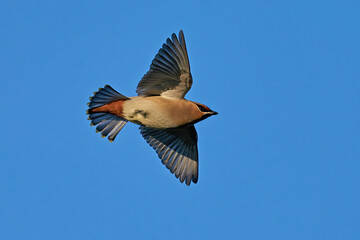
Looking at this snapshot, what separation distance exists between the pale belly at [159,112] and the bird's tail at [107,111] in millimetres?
190

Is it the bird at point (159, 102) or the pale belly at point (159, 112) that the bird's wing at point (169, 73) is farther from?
the pale belly at point (159, 112)

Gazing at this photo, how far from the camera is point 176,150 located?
12891 mm

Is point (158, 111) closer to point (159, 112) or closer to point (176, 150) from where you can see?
point (159, 112)

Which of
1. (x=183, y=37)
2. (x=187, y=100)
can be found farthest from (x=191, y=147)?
(x=183, y=37)

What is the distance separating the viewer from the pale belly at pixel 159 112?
36.9 ft

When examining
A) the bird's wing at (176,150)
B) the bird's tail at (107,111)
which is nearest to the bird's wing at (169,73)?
the bird's tail at (107,111)

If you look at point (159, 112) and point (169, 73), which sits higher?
point (169, 73)

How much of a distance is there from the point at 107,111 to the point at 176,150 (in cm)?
180

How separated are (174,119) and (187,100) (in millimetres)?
423

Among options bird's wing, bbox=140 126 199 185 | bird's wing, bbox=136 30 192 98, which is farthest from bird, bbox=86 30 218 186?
bird's wing, bbox=140 126 199 185

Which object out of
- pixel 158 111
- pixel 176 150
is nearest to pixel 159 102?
pixel 158 111

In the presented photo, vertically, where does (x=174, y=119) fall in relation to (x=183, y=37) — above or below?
below

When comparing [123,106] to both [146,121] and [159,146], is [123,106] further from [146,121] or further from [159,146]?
[159,146]

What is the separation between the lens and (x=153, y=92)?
1159 cm
